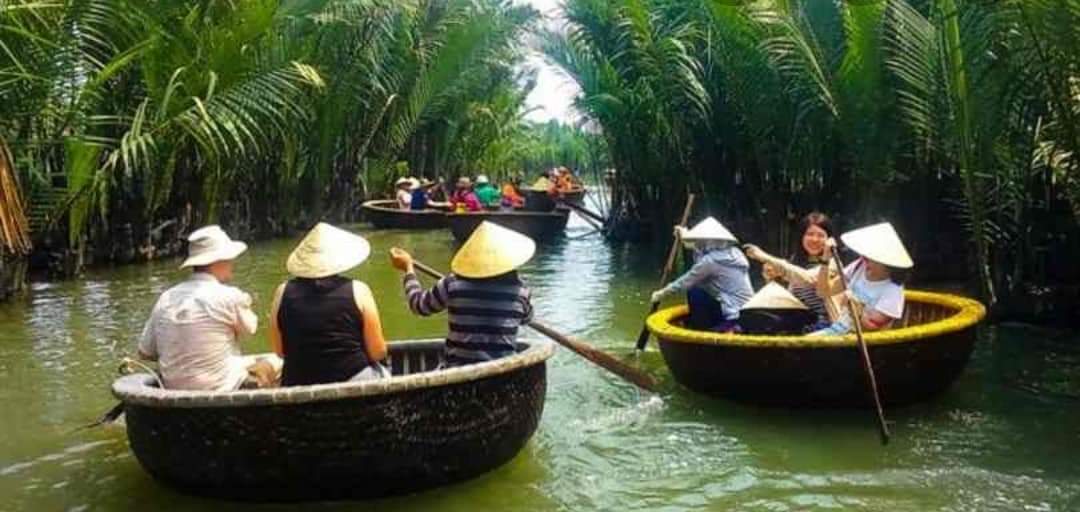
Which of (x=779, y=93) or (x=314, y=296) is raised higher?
(x=779, y=93)

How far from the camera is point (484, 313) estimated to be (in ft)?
17.1

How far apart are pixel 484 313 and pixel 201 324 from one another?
51.1 inches

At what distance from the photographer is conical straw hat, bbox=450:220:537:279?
512 centimetres

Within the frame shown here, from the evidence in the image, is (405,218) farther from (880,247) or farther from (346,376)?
(346,376)

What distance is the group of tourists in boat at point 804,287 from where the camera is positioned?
6270 millimetres

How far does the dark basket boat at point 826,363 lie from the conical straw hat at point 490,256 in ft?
5.19

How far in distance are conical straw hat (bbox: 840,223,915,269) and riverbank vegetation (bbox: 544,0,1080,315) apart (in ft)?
4.63

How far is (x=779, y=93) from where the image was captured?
11.6 m

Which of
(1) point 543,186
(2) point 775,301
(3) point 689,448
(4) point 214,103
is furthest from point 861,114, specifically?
(1) point 543,186

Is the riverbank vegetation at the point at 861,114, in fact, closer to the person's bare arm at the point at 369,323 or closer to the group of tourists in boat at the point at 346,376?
the group of tourists in boat at the point at 346,376

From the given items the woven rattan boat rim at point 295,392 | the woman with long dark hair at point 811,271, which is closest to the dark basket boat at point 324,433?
the woven rattan boat rim at point 295,392

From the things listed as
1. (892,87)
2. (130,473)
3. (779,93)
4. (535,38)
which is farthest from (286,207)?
(130,473)

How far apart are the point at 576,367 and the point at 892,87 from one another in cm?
456

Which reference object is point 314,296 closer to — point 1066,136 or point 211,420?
point 211,420
